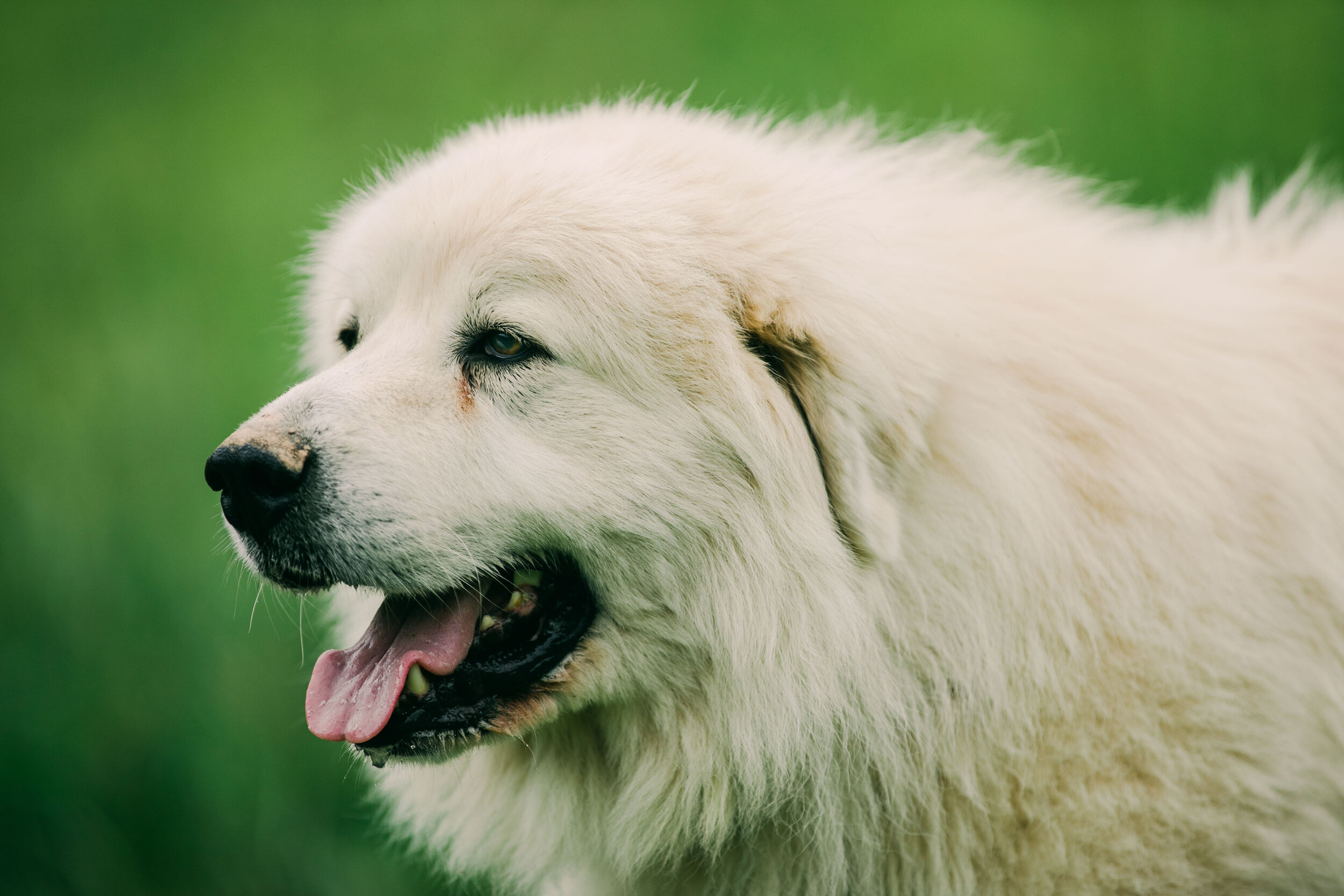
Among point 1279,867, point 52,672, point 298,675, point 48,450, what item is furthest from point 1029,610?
point 48,450

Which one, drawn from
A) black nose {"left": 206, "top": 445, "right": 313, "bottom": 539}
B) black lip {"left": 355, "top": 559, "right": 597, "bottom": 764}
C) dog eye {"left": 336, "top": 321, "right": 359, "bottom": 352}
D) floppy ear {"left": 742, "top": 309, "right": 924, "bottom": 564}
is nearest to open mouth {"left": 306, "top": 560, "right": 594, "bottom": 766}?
black lip {"left": 355, "top": 559, "right": 597, "bottom": 764}

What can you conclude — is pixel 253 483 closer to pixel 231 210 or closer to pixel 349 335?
pixel 349 335

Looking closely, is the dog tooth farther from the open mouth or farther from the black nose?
the black nose

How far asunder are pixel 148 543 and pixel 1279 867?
4283 millimetres

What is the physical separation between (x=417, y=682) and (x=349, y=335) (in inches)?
40.2

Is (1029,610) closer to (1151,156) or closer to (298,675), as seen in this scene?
(298,675)

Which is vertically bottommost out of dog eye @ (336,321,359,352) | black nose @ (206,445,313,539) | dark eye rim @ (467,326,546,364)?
black nose @ (206,445,313,539)

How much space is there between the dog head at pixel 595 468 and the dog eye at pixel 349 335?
1.40ft

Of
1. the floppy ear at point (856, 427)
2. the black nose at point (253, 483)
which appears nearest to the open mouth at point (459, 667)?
the black nose at point (253, 483)

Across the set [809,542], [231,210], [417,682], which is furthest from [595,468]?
[231,210]

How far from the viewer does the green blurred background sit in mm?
3729

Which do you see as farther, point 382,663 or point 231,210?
point 231,210

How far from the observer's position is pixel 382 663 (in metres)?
2.33

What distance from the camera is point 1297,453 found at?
2.43 m
